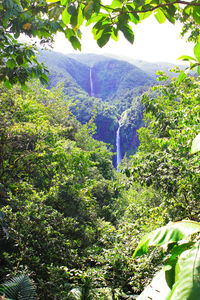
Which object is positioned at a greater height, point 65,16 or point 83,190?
point 65,16

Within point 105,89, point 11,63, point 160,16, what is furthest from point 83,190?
point 105,89

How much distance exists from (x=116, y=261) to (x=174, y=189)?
2.40 metres

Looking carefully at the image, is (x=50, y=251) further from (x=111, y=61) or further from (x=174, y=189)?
(x=111, y=61)

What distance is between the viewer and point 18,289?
11.8 feet

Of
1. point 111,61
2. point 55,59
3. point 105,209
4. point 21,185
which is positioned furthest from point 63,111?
point 111,61

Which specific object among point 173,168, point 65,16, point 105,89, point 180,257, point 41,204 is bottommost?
point 41,204

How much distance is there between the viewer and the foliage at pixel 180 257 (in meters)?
0.61

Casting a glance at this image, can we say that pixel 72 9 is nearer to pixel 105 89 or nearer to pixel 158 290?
pixel 158 290

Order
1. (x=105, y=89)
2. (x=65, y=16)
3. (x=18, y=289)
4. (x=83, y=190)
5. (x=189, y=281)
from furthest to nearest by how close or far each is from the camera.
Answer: (x=105, y=89) → (x=83, y=190) → (x=18, y=289) → (x=65, y=16) → (x=189, y=281)

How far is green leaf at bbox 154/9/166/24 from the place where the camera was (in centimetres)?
145

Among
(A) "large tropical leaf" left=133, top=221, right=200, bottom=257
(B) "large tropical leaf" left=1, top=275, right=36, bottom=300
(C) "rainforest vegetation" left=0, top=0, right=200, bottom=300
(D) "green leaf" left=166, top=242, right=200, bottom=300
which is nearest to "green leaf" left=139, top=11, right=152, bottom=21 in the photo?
(C) "rainforest vegetation" left=0, top=0, right=200, bottom=300

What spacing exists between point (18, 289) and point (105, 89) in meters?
148

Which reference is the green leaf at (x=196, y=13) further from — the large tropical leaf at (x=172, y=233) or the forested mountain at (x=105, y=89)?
the forested mountain at (x=105, y=89)

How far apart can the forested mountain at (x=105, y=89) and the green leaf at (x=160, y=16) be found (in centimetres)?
6059
